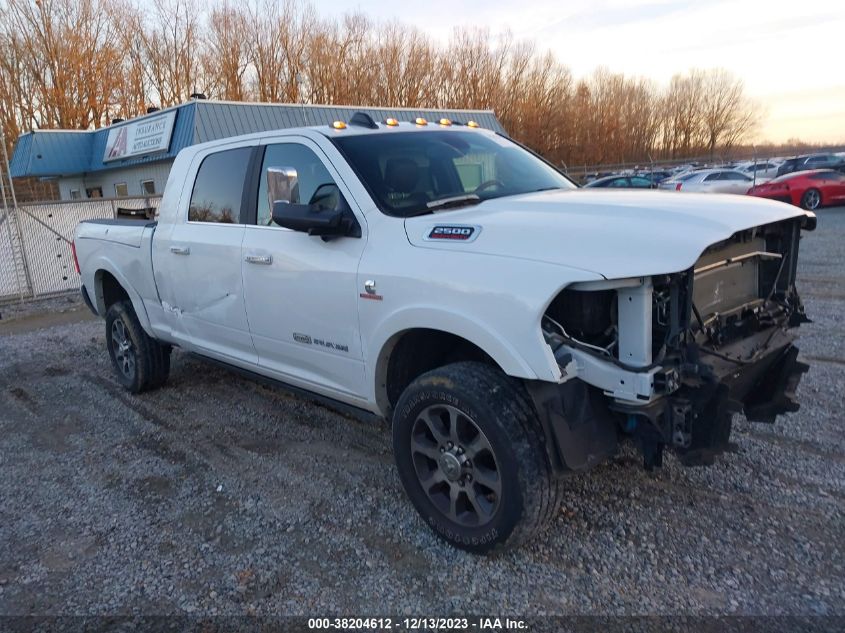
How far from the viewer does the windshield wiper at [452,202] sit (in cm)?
365

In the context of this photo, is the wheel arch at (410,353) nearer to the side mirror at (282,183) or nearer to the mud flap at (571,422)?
the mud flap at (571,422)

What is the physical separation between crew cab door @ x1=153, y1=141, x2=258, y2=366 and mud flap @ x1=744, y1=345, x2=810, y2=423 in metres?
3.06

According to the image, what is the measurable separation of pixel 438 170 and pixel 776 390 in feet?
7.35

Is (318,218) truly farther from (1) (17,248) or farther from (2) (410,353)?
(1) (17,248)

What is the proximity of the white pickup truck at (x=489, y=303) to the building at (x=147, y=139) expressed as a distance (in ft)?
41.2

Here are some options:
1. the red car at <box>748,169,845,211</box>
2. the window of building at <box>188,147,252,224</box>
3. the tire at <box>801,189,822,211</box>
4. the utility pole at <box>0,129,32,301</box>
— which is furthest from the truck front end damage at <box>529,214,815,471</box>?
the tire at <box>801,189,822,211</box>

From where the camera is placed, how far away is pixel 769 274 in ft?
11.6

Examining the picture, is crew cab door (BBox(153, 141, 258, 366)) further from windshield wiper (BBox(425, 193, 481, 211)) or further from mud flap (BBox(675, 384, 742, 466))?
mud flap (BBox(675, 384, 742, 466))

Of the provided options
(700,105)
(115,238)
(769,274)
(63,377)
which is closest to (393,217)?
(769,274)

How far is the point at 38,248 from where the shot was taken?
13.2 meters

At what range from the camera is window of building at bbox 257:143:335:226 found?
3.90m

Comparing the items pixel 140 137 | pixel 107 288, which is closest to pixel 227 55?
pixel 140 137

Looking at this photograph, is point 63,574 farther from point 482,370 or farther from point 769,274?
point 769,274

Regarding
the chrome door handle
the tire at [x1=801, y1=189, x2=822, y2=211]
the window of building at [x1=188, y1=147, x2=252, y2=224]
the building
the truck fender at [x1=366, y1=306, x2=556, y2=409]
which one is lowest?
the tire at [x1=801, y1=189, x2=822, y2=211]
